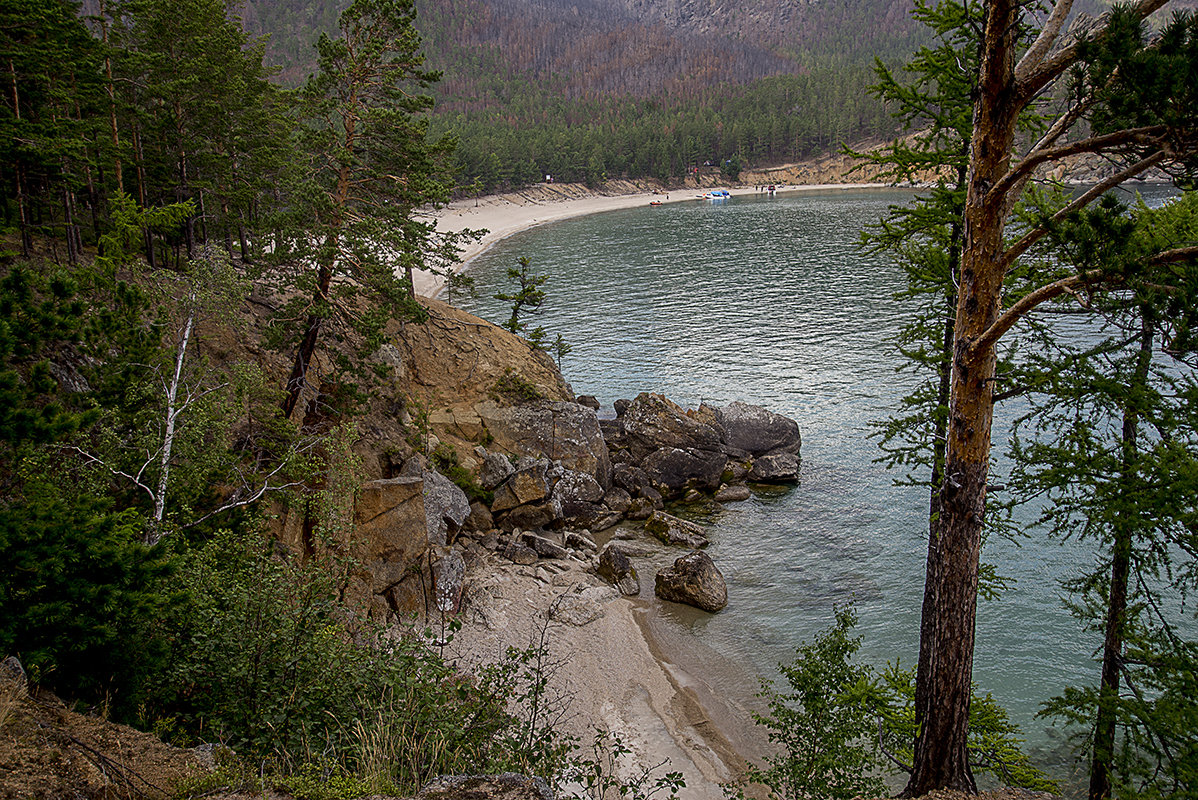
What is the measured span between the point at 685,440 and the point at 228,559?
19.3m

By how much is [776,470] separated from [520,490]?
35.9 feet

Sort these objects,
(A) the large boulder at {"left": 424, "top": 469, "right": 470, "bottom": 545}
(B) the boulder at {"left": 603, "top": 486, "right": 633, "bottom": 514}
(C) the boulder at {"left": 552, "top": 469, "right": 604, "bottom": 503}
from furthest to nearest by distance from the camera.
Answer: (B) the boulder at {"left": 603, "top": 486, "right": 633, "bottom": 514}, (C) the boulder at {"left": 552, "top": 469, "right": 604, "bottom": 503}, (A) the large boulder at {"left": 424, "top": 469, "right": 470, "bottom": 545}

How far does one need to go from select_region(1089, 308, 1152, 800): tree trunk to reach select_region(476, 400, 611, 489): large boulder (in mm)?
17154

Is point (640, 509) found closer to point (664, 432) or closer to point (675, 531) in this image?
point (675, 531)

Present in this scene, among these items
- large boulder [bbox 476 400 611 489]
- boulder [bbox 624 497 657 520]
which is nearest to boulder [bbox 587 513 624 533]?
boulder [bbox 624 497 657 520]

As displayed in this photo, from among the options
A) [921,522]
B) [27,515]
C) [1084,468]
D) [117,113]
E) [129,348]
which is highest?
[117,113]

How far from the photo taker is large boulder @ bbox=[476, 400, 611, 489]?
81.9ft

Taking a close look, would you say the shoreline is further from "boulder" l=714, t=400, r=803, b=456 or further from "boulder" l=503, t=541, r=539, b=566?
"boulder" l=503, t=541, r=539, b=566

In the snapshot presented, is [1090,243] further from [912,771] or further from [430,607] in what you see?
[430,607]

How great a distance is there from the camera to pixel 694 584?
63.3 ft

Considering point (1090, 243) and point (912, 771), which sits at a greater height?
point (1090, 243)

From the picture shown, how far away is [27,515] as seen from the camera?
24.0ft

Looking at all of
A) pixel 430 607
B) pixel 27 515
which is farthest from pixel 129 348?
pixel 430 607

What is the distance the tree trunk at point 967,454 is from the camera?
7.64 metres
